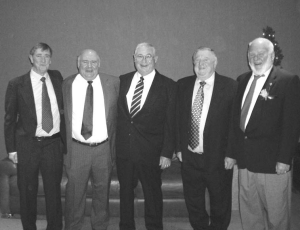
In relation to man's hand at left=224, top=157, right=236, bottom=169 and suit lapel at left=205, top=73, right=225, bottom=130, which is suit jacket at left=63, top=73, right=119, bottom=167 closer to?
suit lapel at left=205, top=73, right=225, bottom=130

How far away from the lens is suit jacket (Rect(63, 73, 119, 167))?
97.8 inches

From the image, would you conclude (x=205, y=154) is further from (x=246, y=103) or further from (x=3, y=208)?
(x=3, y=208)

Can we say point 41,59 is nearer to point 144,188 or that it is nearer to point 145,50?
point 145,50

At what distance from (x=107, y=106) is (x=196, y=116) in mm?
847

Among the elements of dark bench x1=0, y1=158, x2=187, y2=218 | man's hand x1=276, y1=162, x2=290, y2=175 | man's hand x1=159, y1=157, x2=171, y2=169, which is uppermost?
man's hand x1=276, y1=162, x2=290, y2=175

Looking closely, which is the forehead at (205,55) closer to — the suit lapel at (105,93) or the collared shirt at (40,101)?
the suit lapel at (105,93)

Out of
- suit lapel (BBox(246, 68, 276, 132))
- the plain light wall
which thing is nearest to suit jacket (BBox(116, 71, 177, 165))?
suit lapel (BBox(246, 68, 276, 132))

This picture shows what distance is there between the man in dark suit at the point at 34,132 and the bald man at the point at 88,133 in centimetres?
13

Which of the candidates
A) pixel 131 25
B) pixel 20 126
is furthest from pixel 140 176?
pixel 131 25

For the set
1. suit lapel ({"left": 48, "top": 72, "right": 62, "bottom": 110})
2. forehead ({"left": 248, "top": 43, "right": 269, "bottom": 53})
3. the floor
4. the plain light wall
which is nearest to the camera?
forehead ({"left": 248, "top": 43, "right": 269, "bottom": 53})

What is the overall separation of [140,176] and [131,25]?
2.19m

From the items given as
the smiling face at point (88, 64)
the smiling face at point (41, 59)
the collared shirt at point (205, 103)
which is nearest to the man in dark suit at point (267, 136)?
the collared shirt at point (205, 103)

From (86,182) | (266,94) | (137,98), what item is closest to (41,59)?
(137,98)

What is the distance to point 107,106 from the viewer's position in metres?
2.50
